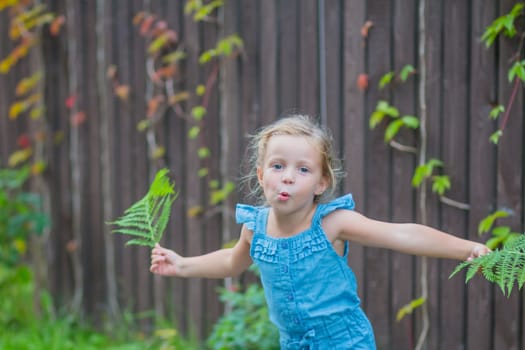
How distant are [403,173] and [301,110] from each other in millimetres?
761

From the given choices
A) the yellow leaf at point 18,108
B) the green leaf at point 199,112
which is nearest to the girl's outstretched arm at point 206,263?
the green leaf at point 199,112

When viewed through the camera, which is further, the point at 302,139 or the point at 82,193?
the point at 82,193

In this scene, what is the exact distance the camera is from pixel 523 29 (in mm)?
2975

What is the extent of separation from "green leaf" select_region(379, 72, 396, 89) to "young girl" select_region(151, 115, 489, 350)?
0.86m

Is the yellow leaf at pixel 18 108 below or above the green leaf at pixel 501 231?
above

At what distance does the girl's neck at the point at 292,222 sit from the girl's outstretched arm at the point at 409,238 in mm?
106

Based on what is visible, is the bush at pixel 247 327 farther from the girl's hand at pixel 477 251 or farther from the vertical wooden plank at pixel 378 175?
the girl's hand at pixel 477 251

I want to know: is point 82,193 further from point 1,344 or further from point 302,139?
point 302,139

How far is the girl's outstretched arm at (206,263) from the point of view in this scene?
2854 millimetres

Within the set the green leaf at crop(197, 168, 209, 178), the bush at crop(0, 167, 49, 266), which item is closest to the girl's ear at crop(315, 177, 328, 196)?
the green leaf at crop(197, 168, 209, 178)

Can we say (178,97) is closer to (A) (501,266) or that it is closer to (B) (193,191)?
(B) (193,191)

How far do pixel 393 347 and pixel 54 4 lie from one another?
384 cm

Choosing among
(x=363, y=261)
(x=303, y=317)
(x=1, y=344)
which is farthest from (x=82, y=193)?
(x=303, y=317)

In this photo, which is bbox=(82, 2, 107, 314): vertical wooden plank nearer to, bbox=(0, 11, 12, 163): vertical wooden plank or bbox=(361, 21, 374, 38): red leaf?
A: bbox=(0, 11, 12, 163): vertical wooden plank
